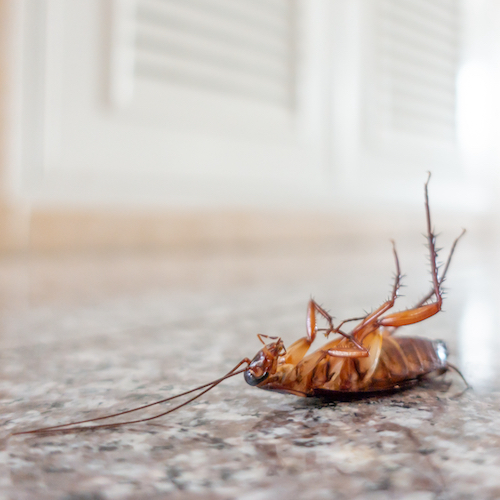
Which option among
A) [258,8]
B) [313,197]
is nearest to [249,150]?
[313,197]

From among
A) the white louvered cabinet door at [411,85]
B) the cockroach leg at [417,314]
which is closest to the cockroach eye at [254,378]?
the cockroach leg at [417,314]

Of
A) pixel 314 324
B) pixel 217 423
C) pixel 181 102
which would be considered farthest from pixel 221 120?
pixel 217 423

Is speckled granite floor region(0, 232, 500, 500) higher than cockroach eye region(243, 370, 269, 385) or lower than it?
lower

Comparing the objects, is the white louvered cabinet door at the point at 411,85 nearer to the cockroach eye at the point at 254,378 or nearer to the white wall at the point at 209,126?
the white wall at the point at 209,126

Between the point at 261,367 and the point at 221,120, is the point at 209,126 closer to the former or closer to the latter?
the point at 221,120

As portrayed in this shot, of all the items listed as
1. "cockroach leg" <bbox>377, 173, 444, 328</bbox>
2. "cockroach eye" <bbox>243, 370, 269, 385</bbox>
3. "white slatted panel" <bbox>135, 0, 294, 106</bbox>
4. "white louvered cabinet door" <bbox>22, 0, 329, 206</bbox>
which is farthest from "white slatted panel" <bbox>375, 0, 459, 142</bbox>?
"cockroach eye" <bbox>243, 370, 269, 385</bbox>

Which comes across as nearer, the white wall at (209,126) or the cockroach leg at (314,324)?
the cockroach leg at (314,324)

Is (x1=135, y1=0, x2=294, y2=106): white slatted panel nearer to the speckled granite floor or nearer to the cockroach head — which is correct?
the speckled granite floor
